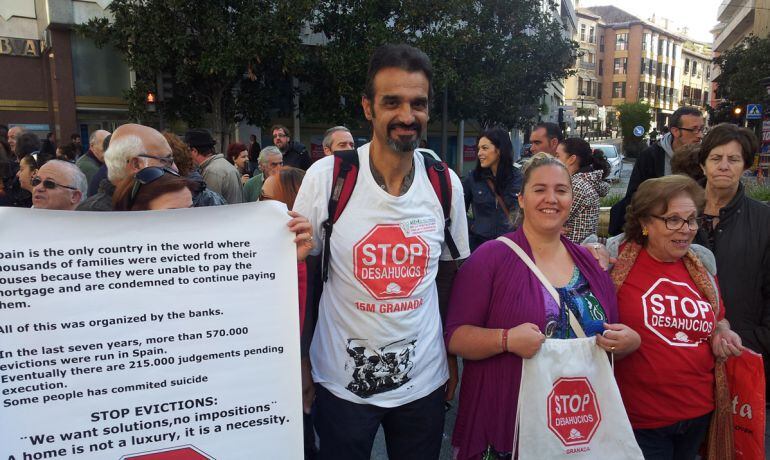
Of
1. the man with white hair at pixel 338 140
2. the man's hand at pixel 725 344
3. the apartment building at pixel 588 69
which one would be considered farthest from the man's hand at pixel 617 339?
the apartment building at pixel 588 69

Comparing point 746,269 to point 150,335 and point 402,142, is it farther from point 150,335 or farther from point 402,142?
point 150,335

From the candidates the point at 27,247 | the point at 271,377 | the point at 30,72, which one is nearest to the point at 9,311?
the point at 27,247

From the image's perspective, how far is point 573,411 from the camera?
1.97 m

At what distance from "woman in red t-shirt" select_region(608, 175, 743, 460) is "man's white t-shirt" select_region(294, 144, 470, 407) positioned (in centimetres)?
95

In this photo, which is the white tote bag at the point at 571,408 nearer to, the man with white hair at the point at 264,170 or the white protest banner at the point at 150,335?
the white protest banner at the point at 150,335

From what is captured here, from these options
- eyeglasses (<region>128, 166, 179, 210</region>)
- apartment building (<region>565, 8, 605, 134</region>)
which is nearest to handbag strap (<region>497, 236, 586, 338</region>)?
eyeglasses (<region>128, 166, 179, 210</region>)

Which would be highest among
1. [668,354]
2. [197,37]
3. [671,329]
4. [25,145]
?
[197,37]

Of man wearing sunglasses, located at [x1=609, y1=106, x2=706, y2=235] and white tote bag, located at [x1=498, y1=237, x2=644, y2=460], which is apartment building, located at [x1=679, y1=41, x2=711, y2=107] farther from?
white tote bag, located at [x1=498, y1=237, x2=644, y2=460]

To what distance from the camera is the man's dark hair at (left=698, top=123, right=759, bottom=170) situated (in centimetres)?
281

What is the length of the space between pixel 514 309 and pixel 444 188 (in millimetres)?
570

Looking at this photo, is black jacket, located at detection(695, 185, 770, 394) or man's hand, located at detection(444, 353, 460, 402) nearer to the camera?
man's hand, located at detection(444, 353, 460, 402)

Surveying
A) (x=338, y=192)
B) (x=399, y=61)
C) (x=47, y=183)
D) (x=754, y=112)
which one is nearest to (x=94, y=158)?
(x=47, y=183)

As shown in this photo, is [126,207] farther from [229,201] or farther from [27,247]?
[229,201]

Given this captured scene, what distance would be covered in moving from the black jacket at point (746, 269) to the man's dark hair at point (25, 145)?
7.65m
